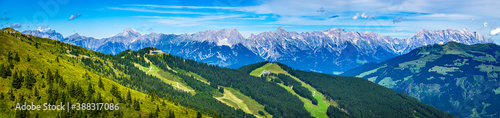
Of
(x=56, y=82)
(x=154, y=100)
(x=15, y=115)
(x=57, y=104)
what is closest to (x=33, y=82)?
(x=56, y=82)

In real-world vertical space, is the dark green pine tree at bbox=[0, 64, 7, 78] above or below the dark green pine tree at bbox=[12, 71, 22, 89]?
above

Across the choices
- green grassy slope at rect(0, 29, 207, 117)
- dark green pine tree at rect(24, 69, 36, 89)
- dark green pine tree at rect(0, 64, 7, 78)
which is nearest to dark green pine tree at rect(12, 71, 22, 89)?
green grassy slope at rect(0, 29, 207, 117)

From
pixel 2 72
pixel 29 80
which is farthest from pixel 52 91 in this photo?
pixel 2 72

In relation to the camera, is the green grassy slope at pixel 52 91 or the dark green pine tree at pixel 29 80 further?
the dark green pine tree at pixel 29 80

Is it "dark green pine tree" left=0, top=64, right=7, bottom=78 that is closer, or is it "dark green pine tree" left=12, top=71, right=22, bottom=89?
"dark green pine tree" left=12, top=71, right=22, bottom=89

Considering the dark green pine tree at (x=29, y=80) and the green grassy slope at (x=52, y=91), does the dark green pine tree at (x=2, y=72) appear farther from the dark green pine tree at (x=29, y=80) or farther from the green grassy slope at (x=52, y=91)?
the dark green pine tree at (x=29, y=80)

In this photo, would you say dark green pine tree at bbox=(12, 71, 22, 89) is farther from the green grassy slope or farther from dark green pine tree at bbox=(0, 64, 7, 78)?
dark green pine tree at bbox=(0, 64, 7, 78)

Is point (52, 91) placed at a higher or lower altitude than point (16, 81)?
lower

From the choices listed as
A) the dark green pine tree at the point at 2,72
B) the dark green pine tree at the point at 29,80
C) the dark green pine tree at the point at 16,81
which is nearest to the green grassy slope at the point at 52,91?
the dark green pine tree at the point at 29,80

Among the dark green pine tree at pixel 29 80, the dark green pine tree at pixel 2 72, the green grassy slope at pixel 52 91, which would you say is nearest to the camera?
the green grassy slope at pixel 52 91

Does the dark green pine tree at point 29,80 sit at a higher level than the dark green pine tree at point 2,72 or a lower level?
lower

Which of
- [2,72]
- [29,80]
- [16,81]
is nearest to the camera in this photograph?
[16,81]

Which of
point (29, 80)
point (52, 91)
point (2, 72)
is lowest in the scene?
point (52, 91)

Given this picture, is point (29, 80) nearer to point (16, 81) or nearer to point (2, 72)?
point (16, 81)
